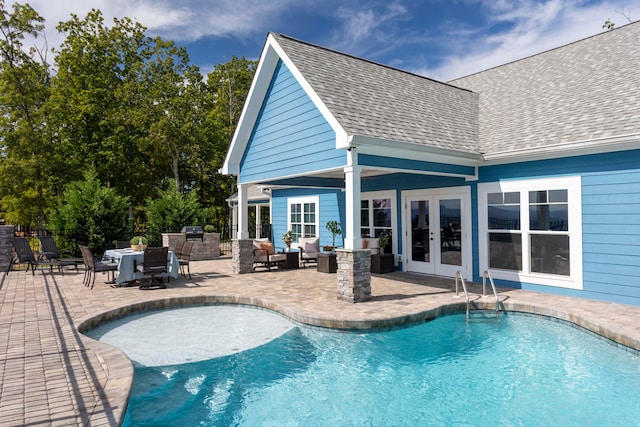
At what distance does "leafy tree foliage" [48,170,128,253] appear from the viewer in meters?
15.2

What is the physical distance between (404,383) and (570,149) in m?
5.94

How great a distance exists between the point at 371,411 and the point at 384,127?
5648mm

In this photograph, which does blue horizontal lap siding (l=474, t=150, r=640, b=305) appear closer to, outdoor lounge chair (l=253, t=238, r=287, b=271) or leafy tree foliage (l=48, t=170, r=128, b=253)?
outdoor lounge chair (l=253, t=238, r=287, b=271)

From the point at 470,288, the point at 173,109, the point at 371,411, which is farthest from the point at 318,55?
the point at 173,109

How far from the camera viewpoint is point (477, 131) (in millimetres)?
10352

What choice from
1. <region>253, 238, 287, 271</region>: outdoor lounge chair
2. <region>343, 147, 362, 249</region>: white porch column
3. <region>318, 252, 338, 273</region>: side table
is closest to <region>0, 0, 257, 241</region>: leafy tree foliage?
<region>253, 238, 287, 271</region>: outdoor lounge chair

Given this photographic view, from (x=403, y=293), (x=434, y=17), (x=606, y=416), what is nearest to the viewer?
(x=606, y=416)

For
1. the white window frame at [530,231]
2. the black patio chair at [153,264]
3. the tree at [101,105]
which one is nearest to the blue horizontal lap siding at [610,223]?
the white window frame at [530,231]

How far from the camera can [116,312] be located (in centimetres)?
730

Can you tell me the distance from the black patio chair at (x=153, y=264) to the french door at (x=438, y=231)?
6.67m

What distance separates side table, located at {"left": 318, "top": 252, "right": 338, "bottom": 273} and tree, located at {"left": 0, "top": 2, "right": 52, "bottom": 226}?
56.2 ft

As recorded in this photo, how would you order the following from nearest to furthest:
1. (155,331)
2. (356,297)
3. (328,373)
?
(328,373)
(155,331)
(356,297)

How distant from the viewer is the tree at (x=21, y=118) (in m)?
20.0

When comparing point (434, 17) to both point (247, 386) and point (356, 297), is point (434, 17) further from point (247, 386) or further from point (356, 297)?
point (247, 386)
